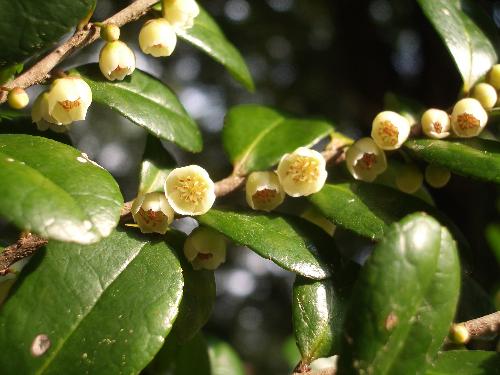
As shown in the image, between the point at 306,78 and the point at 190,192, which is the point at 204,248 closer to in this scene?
the point at 190,192

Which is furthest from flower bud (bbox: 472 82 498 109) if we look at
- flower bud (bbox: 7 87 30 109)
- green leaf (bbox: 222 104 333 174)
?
flower bud (bbox: 7 87 30 109)

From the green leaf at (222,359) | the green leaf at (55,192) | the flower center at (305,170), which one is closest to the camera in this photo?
the green leaf at (55,192)

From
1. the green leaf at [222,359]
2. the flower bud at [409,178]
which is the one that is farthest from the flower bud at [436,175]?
the green leaf at [222,359]

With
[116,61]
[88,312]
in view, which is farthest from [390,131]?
[88,312]

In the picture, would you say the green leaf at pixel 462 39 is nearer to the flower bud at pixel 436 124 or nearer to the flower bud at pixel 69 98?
the flower bud at pixel 436 124

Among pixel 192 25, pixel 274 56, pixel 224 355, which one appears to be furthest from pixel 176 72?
pixel 192 25
